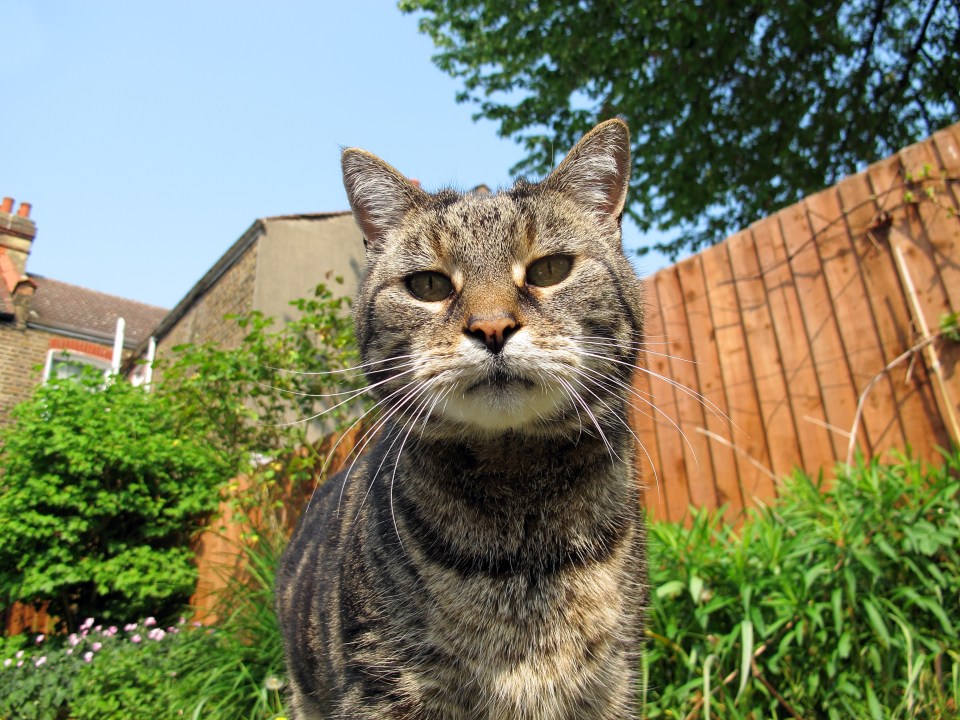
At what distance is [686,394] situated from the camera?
13.3 feet

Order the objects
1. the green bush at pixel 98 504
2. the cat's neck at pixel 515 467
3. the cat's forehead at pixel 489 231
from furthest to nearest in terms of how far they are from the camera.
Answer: the green bush at pixel 98 504
the cat's forehead at pixel 489 231
the cat's neck at pixel 515 467

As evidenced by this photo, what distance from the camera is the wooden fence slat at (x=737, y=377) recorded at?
12.1 ft

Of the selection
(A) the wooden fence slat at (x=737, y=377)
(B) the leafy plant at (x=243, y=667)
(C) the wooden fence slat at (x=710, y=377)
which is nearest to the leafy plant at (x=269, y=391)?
(B) the leafy plant at (x=243, y=667)

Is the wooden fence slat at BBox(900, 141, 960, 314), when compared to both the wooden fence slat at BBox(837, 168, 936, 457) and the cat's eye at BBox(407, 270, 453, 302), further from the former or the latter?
the cat's eye at BBox(407, 270, 453, 302)

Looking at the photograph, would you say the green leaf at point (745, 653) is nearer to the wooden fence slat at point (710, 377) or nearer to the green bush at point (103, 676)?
the wooden fence slat at point (710, 377)

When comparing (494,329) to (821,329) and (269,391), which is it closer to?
(821,329)

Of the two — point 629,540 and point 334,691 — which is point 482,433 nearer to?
point 629,540

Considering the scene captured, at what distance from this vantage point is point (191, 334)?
45.7 ft

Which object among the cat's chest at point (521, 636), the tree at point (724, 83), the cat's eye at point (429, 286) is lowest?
the cat's chest at point (521, 636)

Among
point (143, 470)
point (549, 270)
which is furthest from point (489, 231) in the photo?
point (143, 470)

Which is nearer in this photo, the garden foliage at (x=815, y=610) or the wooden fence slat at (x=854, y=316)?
the garden foliage at (x=815, y=610)

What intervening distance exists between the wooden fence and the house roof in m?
17.0

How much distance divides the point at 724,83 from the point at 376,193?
7444 millimetres

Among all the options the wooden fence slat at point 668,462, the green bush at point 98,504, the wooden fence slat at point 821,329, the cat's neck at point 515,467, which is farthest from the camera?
the green bush at point 98,504
